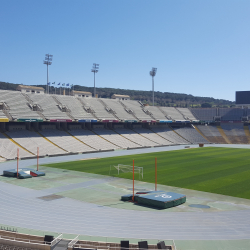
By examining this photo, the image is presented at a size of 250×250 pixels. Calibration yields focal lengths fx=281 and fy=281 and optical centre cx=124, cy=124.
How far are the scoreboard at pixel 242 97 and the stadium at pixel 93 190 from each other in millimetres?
30404

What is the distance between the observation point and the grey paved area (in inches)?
620

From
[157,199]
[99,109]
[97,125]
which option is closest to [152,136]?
[97,125]

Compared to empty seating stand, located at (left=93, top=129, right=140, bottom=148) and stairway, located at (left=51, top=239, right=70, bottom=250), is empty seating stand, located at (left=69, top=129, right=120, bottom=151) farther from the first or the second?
stairway, located at (left=51, top=239, right=70, bottom=250)

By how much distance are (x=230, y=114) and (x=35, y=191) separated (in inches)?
3179

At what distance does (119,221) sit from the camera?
701 inches

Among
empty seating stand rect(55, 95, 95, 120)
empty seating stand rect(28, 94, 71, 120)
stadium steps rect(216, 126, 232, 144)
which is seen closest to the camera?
empty seating stand rect(28, 94, 71, 120)

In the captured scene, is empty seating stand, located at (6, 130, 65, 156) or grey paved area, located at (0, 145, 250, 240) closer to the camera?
grey paved area, located at (0, 145, 250, 240)

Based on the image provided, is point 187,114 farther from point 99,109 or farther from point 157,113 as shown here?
point 99,109

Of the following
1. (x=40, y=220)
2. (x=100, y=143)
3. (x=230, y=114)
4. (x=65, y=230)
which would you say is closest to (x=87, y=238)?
(x=65, y=230)

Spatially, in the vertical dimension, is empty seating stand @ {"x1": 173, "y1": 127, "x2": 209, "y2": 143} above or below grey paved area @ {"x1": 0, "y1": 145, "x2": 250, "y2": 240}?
above

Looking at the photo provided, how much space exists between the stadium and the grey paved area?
0.06 meters

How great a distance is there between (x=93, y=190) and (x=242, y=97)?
76859mm

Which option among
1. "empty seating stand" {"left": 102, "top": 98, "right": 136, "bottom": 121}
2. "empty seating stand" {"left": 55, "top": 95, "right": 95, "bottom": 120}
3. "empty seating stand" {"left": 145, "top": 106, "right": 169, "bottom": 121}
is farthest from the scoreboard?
"empty seating stand" {"left": 55, "top": 95, "right": 95, "bottom": 120}

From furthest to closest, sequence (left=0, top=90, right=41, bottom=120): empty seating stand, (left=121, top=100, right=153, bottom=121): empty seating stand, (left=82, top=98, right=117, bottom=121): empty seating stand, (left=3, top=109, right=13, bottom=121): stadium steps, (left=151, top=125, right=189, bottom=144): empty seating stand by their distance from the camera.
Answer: (left=121, top=100, right=153, bottom=121): empty seating stand
(left=151, top=125, right=189, bottom=144): empty seating stand
(left=82, top=98, right=117, bottom=121): empty seating stand
(left=0, top=90, right=41, bottom=120): empty seating stand
(left=3, top=109, right=13, bottom=121): stadium steps
